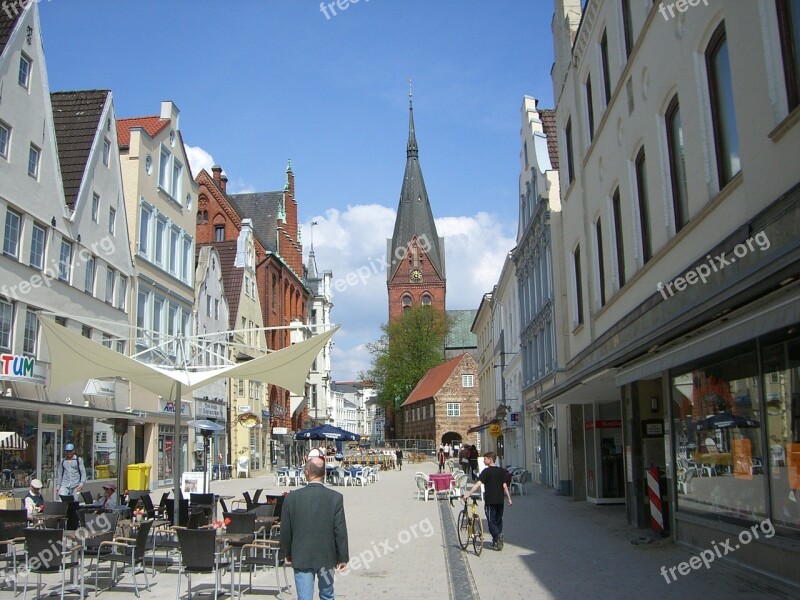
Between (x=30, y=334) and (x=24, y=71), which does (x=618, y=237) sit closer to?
(x=30, y=334)

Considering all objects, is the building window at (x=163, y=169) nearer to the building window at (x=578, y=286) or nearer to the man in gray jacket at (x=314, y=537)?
the building window at (x=578, y=286)

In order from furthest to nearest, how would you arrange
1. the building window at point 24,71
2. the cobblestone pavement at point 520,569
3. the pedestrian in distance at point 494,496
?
the building window at point 24,71 → the pedestrian in distance at point 494,496 → the cobblestone pavement at point 520,569

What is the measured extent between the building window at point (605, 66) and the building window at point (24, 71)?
586 inches

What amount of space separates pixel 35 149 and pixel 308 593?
19513 mm

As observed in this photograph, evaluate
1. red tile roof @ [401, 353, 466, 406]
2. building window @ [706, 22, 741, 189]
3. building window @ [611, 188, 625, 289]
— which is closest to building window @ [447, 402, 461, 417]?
red tile roof @ [401, 353, 466, 406]

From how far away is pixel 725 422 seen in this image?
10.7 meters

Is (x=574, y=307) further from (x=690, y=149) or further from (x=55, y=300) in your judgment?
(x=55, y=300)

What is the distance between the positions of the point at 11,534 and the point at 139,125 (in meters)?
25.9

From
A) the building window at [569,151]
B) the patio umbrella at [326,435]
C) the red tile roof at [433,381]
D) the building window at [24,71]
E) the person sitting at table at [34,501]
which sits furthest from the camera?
the red tile roof at [433,381]

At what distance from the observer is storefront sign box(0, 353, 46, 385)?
1944cm

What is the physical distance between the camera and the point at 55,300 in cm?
2347

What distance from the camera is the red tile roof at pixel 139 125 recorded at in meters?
32.2

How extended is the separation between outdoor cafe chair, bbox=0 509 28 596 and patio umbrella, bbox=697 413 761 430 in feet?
28.5

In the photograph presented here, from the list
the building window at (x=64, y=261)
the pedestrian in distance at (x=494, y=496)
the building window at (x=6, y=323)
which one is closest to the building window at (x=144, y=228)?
the building window at (x=64, y=261)
